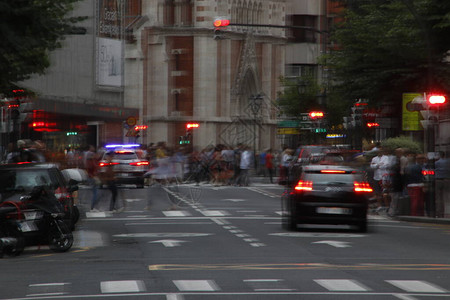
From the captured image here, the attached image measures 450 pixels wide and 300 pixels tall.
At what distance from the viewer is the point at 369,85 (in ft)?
148

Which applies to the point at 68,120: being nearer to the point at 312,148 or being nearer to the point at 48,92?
the point at 48,92

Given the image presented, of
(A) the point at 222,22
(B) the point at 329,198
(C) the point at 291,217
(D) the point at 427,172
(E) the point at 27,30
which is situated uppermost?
(A) the point at 222,22

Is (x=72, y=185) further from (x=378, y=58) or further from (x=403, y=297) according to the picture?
(x=378, y=58)

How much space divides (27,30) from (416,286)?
10138 millimetres

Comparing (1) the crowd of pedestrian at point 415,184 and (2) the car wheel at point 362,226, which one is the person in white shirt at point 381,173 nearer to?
(1) the crowd of pedestrian at point 415,184

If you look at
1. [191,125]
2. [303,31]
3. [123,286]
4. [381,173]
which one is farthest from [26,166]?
[303,31]

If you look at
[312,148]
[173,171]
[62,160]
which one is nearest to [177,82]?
[312,148]

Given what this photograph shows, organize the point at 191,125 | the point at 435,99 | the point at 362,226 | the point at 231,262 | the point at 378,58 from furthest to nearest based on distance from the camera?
1. the point at 191,125
2. the point at 378,58
3. the point at 435,99
4. the point at 362,226
5. the point at 231,262

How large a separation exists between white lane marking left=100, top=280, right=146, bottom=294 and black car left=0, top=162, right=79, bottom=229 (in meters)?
6.94

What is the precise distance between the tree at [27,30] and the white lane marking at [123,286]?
734cm

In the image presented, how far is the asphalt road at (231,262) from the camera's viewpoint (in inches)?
548

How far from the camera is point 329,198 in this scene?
2469cm

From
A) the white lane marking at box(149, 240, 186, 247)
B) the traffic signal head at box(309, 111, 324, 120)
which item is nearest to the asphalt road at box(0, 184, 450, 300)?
the white lane marking at box(149, 240, 186, 247)

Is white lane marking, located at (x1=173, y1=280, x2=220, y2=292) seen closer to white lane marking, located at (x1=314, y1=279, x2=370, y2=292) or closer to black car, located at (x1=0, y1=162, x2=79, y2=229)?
white lane marking, located at (x1=314, y1=279, x2=370, y2=292)
